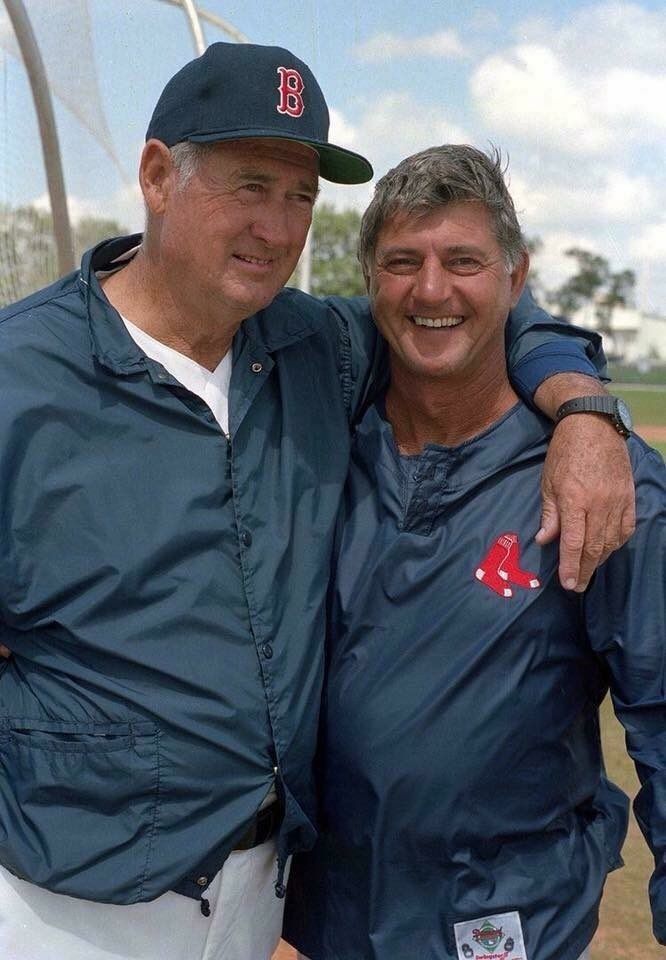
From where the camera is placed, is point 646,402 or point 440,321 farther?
point 646,402

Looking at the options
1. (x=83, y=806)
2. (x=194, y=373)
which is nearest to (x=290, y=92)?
(x=194, y=373)

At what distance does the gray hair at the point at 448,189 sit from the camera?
6.92 ft

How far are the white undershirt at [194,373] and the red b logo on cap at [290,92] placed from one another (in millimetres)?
491

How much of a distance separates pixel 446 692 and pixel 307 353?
0.79 meters

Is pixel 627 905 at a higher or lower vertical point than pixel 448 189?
lower

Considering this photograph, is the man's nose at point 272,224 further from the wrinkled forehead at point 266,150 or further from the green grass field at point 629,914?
the green grass field at point 629,914

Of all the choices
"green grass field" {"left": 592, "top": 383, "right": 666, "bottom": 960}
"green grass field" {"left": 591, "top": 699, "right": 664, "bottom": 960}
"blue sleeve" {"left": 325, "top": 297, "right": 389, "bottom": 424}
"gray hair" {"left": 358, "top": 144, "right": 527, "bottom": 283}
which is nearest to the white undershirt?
"blue sleeve" {"left": 325, "top": 297, "right": 389, "bottom": 424}

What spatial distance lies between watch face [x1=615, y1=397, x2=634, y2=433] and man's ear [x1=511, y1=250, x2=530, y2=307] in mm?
343

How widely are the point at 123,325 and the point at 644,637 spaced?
1123mm

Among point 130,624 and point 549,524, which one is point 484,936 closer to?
point 549,524

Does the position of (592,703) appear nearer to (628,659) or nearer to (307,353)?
(628,659)

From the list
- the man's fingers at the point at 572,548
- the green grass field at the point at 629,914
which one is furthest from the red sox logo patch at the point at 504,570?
the green grass field at the point at 629,914

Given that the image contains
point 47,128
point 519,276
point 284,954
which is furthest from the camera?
point 47,128

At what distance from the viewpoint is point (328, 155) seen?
2.11 m
